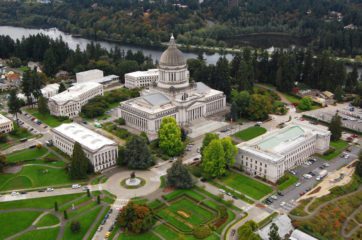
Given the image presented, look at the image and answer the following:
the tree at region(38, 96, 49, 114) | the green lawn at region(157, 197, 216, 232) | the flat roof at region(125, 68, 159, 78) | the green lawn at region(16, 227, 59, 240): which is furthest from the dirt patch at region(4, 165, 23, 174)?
the flat roof at region(125, 68, 159, 78)

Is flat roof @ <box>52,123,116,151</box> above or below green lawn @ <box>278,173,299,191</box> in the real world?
above

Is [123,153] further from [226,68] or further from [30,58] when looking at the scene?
[30,58]

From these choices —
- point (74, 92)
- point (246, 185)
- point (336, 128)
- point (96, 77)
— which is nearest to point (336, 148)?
point (336, 128)

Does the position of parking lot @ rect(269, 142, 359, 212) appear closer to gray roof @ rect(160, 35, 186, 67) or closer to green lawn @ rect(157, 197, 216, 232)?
green lawn @ rect(157, 197, 216, 232)

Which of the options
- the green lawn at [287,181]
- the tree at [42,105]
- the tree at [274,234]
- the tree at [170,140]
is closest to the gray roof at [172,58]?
the tree at [170,140]

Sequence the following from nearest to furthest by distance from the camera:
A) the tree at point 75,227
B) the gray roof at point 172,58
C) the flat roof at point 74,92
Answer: the tree at point 75,227 < the gray roof at point 172,58 < the flat roof at point 74,92

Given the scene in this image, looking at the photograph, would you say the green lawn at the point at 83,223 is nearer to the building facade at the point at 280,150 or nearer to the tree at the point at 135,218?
the tree at the point at 135,218

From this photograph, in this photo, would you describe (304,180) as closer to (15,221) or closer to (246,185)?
(246,185)
